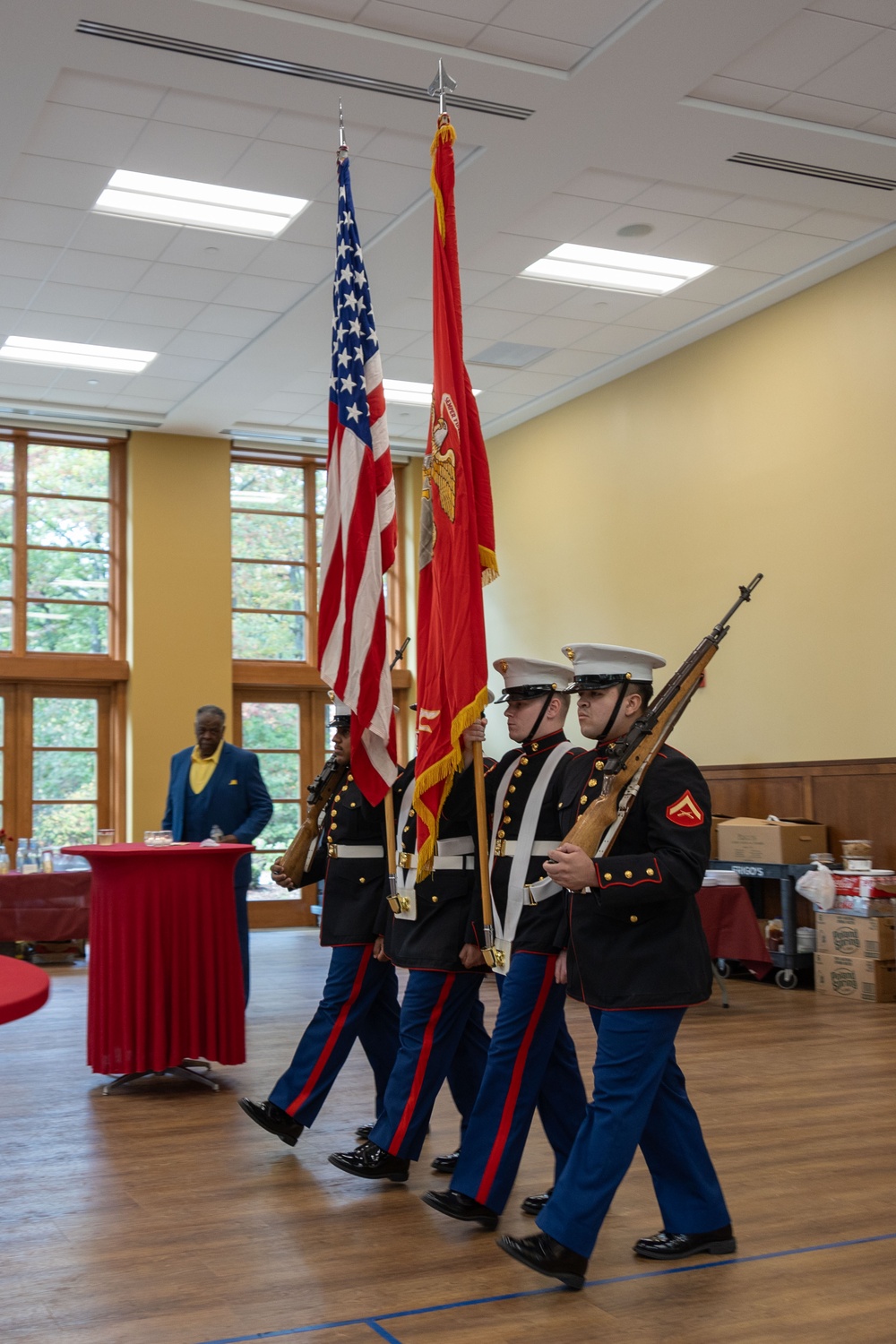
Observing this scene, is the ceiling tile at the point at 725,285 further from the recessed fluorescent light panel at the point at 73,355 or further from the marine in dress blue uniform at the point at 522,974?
the marine in dress blue uniform at the point at 522,974

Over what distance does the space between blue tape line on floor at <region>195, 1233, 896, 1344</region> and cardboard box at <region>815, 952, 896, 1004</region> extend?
450 cm

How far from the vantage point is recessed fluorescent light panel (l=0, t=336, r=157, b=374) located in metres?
10.6

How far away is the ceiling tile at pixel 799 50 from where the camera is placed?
627 centimetres

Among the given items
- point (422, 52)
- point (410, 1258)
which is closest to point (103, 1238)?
point (410, 1258)

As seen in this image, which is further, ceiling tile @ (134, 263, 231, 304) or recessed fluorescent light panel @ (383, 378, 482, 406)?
recessed fluorescent light panel @ (383, 378, 482, 406)

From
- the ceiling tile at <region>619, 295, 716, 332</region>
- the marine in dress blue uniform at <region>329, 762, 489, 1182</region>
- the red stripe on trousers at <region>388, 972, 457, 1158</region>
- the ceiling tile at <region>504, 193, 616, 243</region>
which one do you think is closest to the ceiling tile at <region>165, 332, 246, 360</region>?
the ceiling tile at <region>504, 193, 616, 243</region>

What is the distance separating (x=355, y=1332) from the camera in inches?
116

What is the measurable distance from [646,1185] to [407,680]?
10240mm

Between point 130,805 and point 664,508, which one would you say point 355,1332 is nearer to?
point 664,508

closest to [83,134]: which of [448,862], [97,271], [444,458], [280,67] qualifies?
[280,67]

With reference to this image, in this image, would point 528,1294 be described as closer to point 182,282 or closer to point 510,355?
point 182,282

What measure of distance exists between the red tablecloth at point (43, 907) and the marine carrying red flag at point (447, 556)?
6536 millimetres

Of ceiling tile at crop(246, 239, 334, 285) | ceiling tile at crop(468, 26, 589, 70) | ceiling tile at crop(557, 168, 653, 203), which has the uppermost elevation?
ceiling tile at crop(468, 26, 589, 70)

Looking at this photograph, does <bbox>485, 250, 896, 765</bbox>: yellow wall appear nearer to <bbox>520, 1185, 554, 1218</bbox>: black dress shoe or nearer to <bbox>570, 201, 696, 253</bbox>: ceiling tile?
<bbox>570, 201, 696, 253</bbox>: ceiling tile
